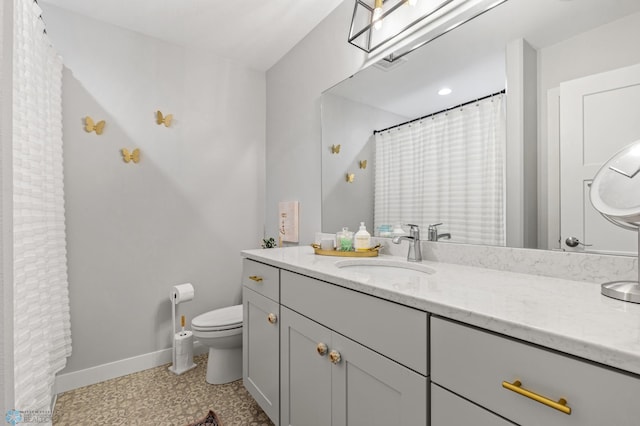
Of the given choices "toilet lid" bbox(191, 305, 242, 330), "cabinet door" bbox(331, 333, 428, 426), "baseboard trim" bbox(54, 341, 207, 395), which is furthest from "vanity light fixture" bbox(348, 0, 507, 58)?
"baseboard trim" bbox(54, 341, 207, 395)

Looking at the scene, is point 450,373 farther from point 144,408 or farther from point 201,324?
point 144,408

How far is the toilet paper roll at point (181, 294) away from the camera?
2.17m

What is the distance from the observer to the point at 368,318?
898mm

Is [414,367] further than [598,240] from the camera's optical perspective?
No

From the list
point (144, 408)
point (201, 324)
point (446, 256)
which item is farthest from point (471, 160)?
point (144, 408)

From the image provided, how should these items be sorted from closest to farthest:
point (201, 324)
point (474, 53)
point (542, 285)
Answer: point (542, 285) → point (474, 53) → point (201, 324)

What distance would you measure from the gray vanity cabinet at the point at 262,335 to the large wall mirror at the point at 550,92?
0.87 metres

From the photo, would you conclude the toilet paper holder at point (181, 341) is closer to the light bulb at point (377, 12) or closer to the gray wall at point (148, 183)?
the gray wall at point (148, 183)

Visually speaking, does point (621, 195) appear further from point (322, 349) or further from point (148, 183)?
point (148, 183)

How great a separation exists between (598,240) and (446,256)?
1.71 ft

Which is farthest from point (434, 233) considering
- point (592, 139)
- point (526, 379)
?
point (526, 379)

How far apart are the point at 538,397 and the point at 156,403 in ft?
6.62

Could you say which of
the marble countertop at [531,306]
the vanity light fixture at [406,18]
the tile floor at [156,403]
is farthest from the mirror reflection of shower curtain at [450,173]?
the tile floor at [156,403]

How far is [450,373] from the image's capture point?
0.68m
